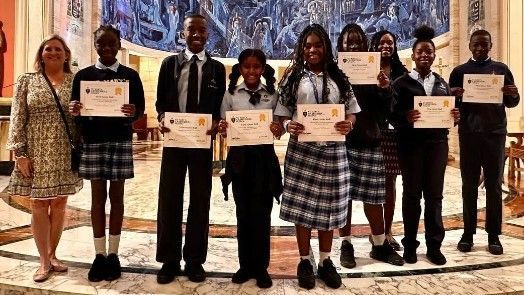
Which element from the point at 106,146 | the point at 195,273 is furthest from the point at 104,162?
the point at 195,273

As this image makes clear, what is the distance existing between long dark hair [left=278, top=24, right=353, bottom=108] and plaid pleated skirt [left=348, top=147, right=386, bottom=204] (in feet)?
1.94

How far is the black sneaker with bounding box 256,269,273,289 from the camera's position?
131 inches

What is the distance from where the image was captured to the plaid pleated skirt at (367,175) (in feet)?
12.4

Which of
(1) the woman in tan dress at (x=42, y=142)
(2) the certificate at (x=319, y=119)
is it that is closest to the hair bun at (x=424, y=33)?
(2) the certificate at (x=319, y=119)

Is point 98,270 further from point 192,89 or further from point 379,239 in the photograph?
point 379,239

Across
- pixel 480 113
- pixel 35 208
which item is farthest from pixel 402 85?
pixel 35 208

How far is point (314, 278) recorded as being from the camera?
3371 mm

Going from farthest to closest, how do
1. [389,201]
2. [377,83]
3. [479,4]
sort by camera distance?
[479,4], [389,201], [377,83]

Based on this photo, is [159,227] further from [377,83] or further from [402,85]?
[402,85]

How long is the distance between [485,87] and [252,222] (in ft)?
8.16

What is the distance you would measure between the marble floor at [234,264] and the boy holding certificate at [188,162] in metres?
0.22

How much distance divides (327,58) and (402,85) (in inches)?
36.9

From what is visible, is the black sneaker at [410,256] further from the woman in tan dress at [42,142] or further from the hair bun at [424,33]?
the woman in tan dress at [42,142]

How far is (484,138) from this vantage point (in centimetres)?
418
